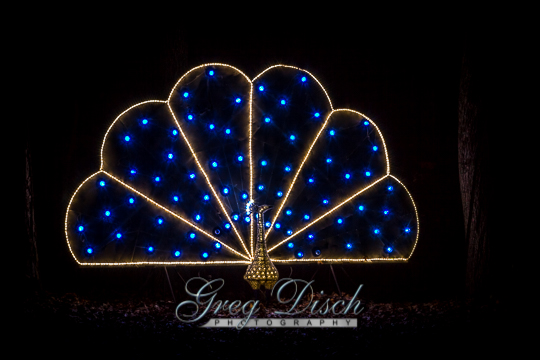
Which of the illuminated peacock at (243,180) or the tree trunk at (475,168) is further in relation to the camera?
the tree trunk at (475,168)

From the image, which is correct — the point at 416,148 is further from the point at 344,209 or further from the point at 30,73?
the point at 30,73

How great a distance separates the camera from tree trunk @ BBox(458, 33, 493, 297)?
6871mm

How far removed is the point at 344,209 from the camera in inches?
264

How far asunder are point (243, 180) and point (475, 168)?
9.04ft

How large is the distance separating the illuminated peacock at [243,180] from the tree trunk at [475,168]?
0.86m

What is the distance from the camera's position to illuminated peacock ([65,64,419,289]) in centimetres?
654

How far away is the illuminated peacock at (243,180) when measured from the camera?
6.54 m

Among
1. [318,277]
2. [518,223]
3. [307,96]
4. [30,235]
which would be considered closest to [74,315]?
[30,235]

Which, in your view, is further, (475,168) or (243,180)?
(475,168)

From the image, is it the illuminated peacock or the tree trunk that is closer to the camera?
the illuminated peacock

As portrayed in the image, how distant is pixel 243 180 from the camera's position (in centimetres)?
667

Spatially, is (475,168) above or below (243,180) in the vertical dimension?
below

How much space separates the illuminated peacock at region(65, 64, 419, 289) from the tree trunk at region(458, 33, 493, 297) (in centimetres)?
86

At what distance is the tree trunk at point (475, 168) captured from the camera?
22.5ft
